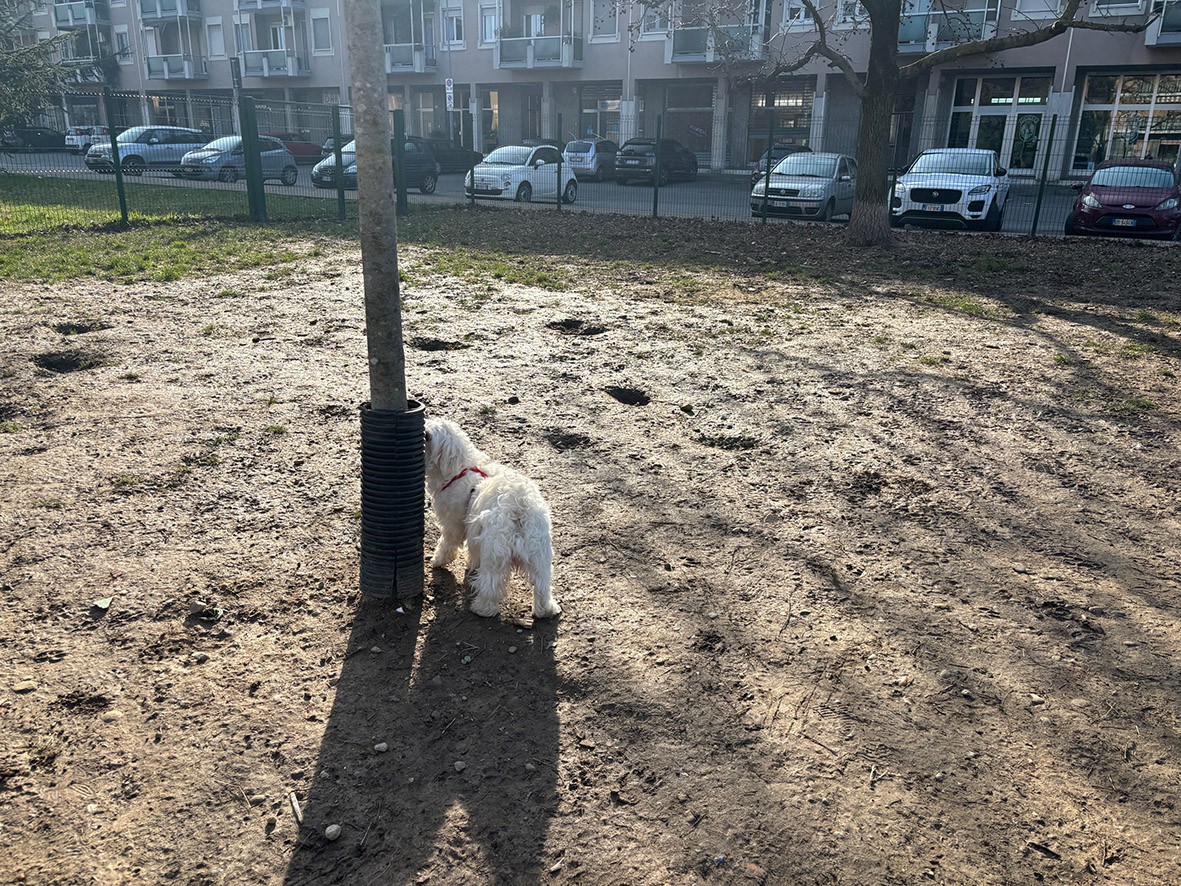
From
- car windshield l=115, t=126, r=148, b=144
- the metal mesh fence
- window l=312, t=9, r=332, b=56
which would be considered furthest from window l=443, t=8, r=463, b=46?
car windshield l=115, t=126, r=148, b=144

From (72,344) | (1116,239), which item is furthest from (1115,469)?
(1116,239)

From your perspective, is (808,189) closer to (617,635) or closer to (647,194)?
(647,194)

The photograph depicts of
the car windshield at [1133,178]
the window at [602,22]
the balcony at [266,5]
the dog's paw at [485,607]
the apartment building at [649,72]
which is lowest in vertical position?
the dog's paw at [485,607]

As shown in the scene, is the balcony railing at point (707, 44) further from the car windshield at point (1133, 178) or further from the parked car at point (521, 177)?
the car windshield at point (1133, 178)

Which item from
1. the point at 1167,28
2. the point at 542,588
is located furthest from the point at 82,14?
the point at 542,588

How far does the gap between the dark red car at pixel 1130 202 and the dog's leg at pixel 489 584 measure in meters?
15.5

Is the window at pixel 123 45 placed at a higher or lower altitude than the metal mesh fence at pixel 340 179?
higher

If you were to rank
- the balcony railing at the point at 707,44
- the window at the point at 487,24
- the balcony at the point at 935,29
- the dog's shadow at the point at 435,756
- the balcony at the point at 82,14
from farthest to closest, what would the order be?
the balcony at the point at 82,14 < the window at the point at 487,24 < the balcony railing at the point at 707,44 < the balcony at the point at 935,29 < the dog's shadow at the point at 435,756

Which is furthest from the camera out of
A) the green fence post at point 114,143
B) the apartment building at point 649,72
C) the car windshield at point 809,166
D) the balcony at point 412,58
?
the balcony at point 412,58

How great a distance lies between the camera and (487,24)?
131 ft

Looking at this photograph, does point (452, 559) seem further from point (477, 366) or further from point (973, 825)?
point (477, 366)

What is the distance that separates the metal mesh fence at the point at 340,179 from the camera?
15469 millimetres

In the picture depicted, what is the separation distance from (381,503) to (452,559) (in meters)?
0.58

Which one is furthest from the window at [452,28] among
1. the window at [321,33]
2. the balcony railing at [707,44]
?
the balcony railing at [707,44]
